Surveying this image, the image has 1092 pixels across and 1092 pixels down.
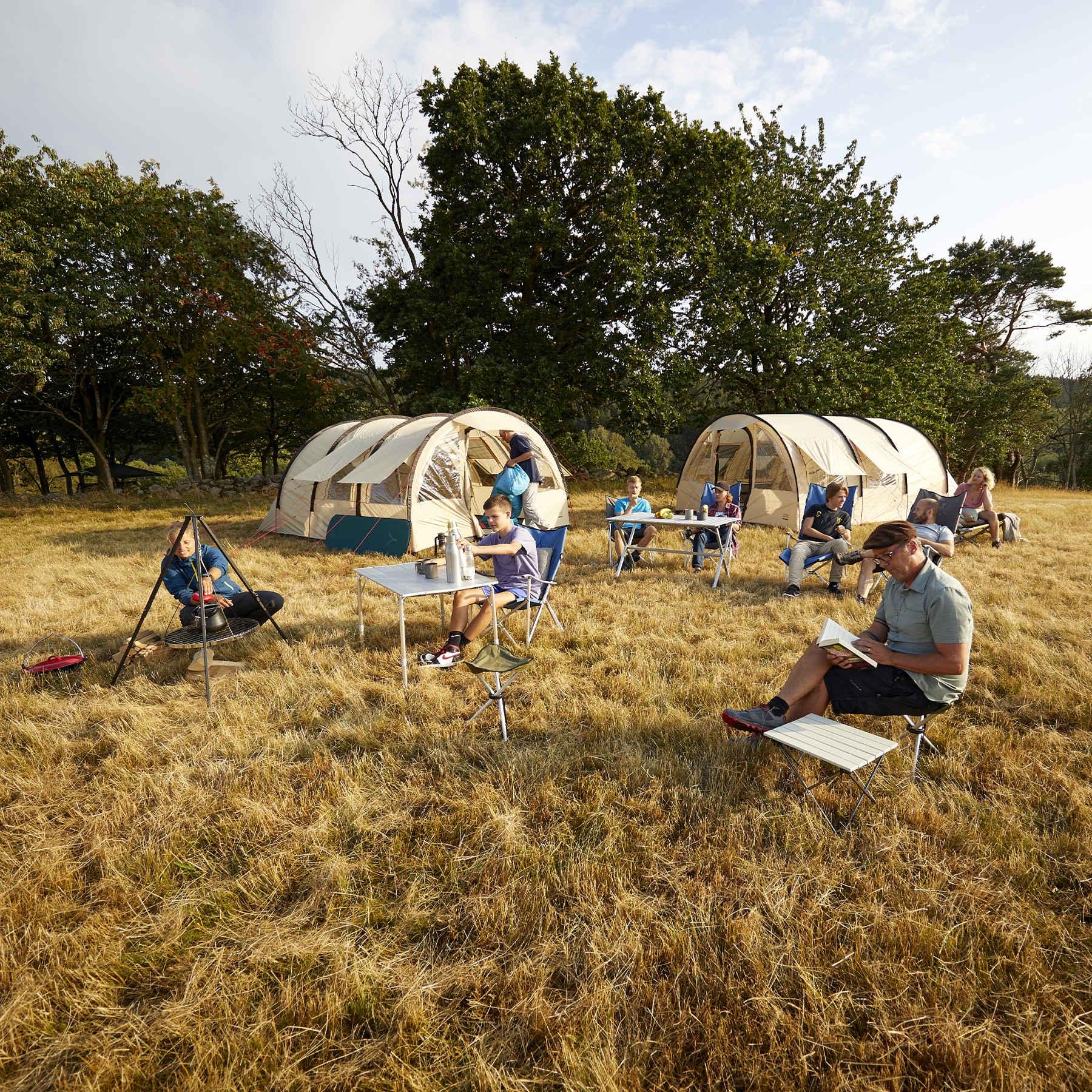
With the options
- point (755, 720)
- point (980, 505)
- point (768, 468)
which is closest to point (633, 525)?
point (768, 468)

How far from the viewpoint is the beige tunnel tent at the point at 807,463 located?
9859 mm

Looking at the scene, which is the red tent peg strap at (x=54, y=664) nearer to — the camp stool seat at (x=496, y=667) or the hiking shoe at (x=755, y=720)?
the camp stool seat at (x=496, y=667)

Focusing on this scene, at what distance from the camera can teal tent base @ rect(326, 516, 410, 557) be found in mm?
8539

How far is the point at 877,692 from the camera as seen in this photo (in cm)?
289

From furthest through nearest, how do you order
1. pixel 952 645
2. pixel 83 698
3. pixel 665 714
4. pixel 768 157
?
1. pixel 768 157
2. pixel 83 698
3. pixel 665 714
4. pixel 952 645

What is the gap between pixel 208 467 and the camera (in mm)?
18781

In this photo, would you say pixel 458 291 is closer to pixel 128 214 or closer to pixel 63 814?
pixel 128 214

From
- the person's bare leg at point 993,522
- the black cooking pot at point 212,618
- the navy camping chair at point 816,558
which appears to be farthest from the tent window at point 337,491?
the person's bare leg at point 993,522

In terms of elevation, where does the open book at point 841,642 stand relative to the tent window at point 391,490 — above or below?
below

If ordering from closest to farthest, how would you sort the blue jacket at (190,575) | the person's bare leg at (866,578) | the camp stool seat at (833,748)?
the camp stool seat at (833,748), the blue jacket at (190,575), the person's bare leg at (866,578)

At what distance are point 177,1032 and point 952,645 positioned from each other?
3429 millimetres

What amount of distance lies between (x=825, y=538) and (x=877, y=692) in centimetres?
422

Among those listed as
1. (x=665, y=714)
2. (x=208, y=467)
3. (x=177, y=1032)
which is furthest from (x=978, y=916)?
(x=208, y=467)

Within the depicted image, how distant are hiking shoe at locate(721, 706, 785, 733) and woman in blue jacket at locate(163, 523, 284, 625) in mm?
3748
